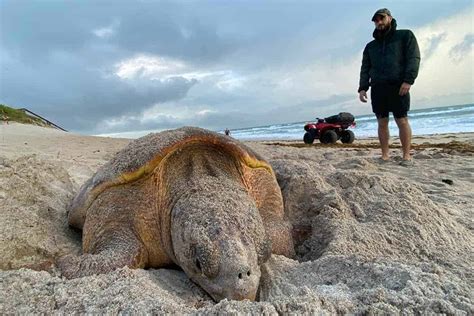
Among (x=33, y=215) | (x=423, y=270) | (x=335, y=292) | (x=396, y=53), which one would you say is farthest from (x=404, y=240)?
(x=396, y=53)

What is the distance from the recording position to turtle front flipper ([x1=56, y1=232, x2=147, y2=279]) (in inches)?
72.5

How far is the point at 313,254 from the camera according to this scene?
242cm

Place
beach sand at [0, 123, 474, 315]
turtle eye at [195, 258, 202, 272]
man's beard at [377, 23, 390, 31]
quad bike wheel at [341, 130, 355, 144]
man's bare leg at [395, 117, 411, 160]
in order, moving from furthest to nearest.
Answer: quad bike wheel at [341, 130, 355, 144] < man's bare leg at [395, 117, 411, 160] < man's beard at [377, 23, 390, 31] < turtle eye at [195, 258, 202, 272] < beach sand at [0, 123, 474, 315]

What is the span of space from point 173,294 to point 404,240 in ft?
4.85

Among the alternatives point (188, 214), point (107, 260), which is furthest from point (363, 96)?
point (107, 260)

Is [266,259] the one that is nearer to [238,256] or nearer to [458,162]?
[238,256]

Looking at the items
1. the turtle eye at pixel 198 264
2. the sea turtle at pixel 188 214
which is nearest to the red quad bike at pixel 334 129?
the sea turtle at pixel 188 214

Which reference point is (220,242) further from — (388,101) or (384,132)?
(384,132)

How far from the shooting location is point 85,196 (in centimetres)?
265

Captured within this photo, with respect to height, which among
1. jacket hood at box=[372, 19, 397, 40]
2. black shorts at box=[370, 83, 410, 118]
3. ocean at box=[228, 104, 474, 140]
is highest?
jacket hood at box=[372, 19, 397, 40]

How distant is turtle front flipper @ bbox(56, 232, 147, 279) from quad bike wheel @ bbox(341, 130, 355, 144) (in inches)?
418

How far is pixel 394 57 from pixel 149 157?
14.8ft

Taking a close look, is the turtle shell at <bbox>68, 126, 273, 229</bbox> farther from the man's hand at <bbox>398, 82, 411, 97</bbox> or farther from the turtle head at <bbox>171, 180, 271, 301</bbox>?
the man's hand at <bbox>398, 82, 411, 97</bbox>

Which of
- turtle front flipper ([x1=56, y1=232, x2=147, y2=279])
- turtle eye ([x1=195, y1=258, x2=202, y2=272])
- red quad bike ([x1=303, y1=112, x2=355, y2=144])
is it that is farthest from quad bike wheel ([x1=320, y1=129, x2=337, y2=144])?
turtle eye ([x1=195, y1=258, x2=202, y2=272])
